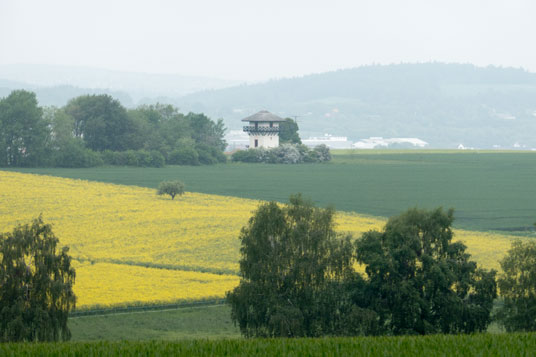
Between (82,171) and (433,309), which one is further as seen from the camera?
(82,171)

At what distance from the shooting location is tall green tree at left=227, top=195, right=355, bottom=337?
29.7 m

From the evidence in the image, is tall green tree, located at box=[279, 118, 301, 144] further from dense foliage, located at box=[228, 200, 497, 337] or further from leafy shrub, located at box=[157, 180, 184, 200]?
dense foliage, located at box=[228, 200, 497, 337]

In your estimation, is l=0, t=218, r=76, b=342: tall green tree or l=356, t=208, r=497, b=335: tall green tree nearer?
l=0, t=218, r=76, b=342: tall green tree

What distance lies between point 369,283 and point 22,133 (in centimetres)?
10421

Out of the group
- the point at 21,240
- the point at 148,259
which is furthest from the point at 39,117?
the point at 21,240

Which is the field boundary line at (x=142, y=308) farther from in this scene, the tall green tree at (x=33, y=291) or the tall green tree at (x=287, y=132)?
the tall green tree at (x=287, y=132)

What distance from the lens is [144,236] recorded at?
5822 cm

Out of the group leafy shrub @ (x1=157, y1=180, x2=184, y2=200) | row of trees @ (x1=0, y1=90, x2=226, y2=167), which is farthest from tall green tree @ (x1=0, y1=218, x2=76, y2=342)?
row of trees @ (x1=0, y1=90, x2=226, y2=167)

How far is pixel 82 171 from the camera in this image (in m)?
120

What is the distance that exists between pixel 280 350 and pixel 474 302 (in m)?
12.6

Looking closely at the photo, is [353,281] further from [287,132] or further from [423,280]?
→ [287,132]

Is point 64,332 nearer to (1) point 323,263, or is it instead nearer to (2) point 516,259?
(1) point 323,263

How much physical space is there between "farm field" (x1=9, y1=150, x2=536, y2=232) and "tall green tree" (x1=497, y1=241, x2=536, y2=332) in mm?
32776

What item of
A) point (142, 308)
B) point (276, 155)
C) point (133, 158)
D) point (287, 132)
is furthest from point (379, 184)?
point (142, 308)
